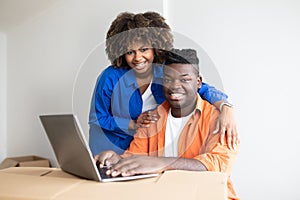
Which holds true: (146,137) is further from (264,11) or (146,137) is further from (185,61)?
(264,11)

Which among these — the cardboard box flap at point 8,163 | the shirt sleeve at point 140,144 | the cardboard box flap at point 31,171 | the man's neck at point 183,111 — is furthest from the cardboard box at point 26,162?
the man's neck at point 183,111

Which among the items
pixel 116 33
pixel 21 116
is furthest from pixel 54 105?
pixel 116 33

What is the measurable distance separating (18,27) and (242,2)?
1620mm

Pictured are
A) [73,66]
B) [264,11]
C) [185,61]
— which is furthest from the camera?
[73,66]

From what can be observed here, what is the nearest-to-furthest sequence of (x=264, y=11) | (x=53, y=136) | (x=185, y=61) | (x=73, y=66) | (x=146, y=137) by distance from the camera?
(x=53, y=136) < (x=185, y=61) < (x=146, y=137) < (x=264, y=11) < (x=73, y=66)

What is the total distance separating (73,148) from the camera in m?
0.93

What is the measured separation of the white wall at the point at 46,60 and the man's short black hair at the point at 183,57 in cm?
96

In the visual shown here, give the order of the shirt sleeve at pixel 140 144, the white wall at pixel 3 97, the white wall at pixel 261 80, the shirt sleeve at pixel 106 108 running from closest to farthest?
the shirt sleeve at pixel 140 144
the shirt sleeve at pixel 106 108
the white wall at pixel 261 80
the white wall at pixel 3 97

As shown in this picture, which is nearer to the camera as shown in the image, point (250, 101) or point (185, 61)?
point (185, 61)

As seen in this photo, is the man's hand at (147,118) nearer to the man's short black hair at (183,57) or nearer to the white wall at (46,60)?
the man's short black hair at (183,57)

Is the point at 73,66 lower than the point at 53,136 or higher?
higher

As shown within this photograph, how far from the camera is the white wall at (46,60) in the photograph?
2.29 meters

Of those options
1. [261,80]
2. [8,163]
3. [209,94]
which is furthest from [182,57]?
[8,163]

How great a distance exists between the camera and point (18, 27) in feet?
8.23
